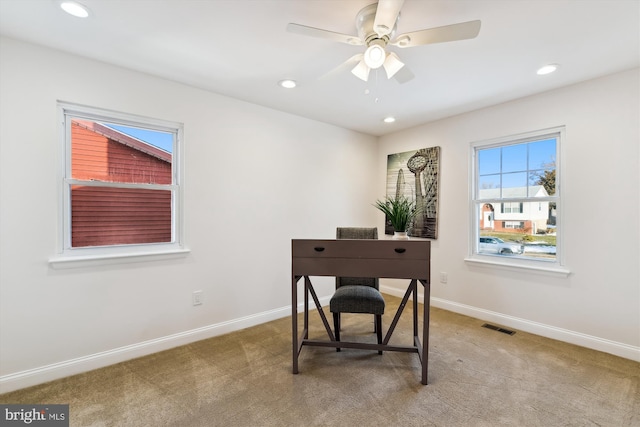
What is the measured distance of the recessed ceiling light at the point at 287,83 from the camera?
8.25 feet

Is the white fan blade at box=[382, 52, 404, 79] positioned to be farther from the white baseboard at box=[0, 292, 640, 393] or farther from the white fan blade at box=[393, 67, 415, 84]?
the white baseboard at box=[0, 292, 640, 393]

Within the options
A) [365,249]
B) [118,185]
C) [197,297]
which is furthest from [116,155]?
[365,249]

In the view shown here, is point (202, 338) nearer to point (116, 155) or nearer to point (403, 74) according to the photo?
point (116, 155)

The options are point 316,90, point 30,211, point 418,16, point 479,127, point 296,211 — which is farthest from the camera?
point 296,211

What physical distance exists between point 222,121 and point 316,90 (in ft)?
3.25

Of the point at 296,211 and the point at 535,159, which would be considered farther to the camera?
the point at 296,211

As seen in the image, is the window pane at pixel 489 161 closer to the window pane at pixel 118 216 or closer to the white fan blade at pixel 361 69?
the white fan blade at pixel 361 69

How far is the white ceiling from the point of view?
63.4 inches

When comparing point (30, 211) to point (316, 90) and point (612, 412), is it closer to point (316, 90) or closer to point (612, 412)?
point (316, 90)

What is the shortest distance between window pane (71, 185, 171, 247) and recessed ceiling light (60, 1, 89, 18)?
1.19 m

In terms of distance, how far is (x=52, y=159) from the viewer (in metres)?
2.03

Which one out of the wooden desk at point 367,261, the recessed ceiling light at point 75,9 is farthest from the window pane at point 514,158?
the recessed ceiling light at point 75,9

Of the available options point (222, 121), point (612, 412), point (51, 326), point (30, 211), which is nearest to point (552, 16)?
point (612, 412)

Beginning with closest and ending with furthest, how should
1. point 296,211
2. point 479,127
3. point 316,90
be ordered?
point 316,90, point 479,127, point 296,211
